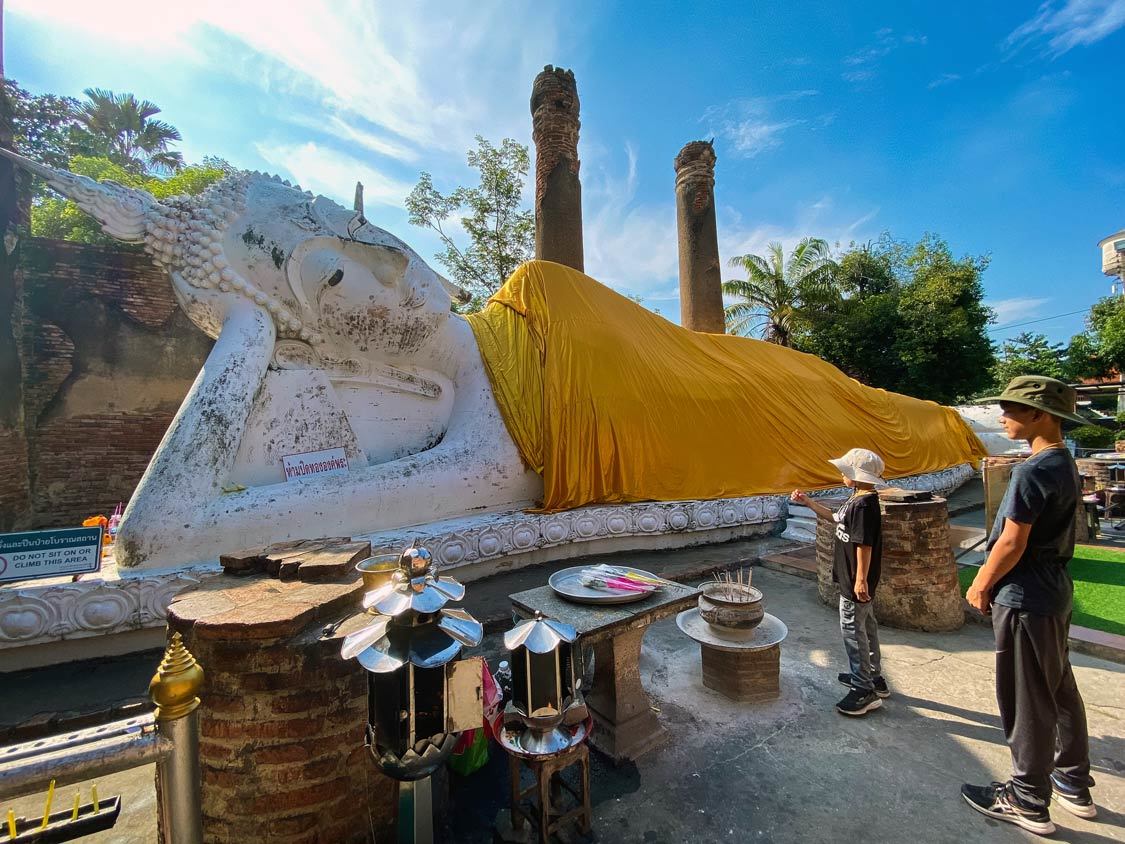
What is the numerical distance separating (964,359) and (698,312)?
8380 mm

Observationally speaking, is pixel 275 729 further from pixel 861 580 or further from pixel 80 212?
pixel 80 212

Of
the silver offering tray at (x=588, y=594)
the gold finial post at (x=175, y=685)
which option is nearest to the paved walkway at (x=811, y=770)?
the silver offering tray at (x=588, y=594)

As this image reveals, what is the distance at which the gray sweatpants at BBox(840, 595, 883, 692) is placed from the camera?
2217mm

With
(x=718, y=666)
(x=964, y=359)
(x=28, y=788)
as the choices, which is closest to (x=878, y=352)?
(x=964, y=359)

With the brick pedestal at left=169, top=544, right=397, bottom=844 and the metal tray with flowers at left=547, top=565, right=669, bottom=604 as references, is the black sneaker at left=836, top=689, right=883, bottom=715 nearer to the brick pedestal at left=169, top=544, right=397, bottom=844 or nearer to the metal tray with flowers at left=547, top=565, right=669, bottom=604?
the metal tray with flowers at left=547, top=565, right=669, bottom=604

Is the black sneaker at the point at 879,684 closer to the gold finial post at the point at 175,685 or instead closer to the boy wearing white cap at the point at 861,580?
the boy wearing white cap at the point at 861,580

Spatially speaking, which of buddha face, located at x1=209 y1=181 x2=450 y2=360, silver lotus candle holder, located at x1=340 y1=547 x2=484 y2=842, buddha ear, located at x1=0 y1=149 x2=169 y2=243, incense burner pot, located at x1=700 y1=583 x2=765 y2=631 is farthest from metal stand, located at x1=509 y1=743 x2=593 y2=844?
buddha ear, located at x1=0 y1=149 x2=169 y2=243

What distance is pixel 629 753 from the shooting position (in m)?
1.92

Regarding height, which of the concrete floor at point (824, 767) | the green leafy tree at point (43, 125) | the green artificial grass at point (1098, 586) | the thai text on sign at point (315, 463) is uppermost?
the green leafy tree at point (43, 125)

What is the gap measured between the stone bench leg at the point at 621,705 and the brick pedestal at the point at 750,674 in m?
0.45

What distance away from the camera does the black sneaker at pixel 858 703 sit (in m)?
2.16

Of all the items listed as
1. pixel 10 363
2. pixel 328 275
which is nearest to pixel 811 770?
pixel 328 275

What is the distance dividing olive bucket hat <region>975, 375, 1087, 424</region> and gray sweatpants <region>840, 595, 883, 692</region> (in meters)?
1.04

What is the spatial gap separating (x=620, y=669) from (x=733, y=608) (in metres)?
0.64
